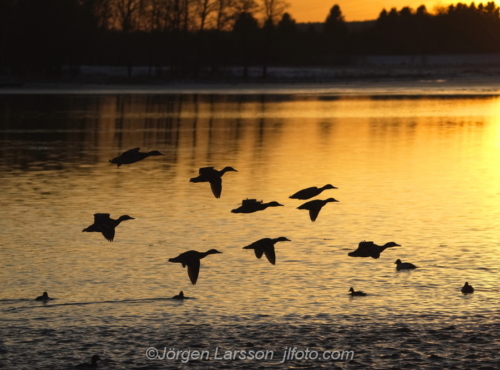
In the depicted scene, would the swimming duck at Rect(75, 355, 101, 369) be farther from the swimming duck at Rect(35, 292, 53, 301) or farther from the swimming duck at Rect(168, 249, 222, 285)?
the swimming duck at Rect(35, 292, 53, 301)

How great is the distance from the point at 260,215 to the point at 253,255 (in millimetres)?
4387

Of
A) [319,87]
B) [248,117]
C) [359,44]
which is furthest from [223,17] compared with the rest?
[359,44]

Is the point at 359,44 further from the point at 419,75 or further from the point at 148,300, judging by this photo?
the point at 148,300

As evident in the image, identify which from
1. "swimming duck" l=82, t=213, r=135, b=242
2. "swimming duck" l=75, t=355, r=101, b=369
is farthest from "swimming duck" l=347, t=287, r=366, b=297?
"swimming duck" l=75, t=355, r=101, b=369

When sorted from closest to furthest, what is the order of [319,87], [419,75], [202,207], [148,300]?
[148,300], [202,207], [319,87], [419,75]

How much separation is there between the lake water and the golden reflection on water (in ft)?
0.20

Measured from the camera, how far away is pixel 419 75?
386 ft

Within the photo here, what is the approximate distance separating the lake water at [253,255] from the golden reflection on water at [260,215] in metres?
0.06

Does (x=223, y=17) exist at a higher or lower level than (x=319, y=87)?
higher

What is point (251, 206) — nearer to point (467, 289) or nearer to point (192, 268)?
Result: point (192, 268)

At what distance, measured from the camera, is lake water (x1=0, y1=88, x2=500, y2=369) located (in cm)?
1188

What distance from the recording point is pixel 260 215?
2111cm

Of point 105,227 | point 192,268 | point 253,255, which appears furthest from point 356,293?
point 105,227

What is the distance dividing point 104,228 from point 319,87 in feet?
259
